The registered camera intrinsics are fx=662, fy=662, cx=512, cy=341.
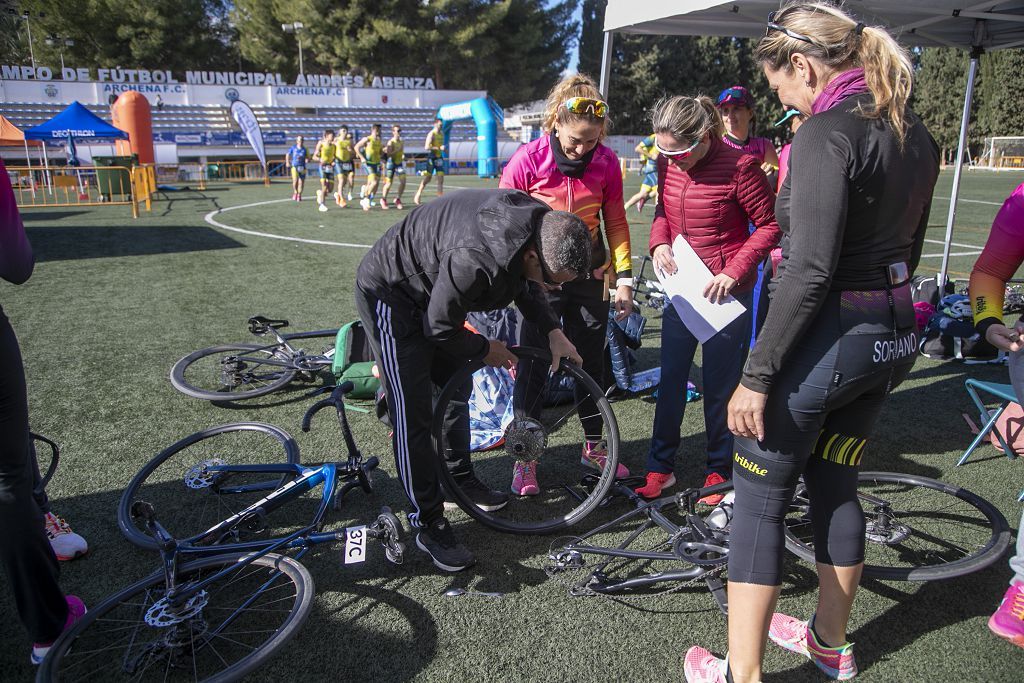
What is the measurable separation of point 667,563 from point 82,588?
2.49m

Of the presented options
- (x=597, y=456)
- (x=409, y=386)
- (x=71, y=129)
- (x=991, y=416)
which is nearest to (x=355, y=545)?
(x=409, y=386)

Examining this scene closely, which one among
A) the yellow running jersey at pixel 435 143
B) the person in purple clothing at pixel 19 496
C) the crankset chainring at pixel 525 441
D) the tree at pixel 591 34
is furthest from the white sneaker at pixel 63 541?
the tree at pixel 591 34

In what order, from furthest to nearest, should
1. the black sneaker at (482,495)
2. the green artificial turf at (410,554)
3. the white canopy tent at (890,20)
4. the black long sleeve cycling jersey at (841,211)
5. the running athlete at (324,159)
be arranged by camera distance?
the running athlete at (324,159) → the white canopy tent at (890,20) → the black sneaker at (482,495) → the green artificial turf at (410,554) → the black long sleeve cycling jersey at (841,211)

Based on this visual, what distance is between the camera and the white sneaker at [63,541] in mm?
2898

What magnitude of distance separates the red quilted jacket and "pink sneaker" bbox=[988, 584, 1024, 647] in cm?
164

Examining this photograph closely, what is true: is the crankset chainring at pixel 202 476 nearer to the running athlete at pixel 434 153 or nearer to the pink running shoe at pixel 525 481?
the pink running shoe at pixel 525 481

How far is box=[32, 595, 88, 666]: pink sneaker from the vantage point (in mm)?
2311

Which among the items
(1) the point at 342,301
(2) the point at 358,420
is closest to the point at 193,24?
(1) the point at 342,301

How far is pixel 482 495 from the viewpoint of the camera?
3430 millimetres

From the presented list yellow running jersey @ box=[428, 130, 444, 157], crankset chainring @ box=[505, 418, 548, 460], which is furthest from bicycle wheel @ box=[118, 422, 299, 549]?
yellow running jersey @ box=[428, 130, 444, 157]

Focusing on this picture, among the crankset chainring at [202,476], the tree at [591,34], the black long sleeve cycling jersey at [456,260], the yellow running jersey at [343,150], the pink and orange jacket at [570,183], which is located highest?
the tree at [591,34]

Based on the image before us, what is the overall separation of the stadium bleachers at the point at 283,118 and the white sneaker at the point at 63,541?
40095 mm

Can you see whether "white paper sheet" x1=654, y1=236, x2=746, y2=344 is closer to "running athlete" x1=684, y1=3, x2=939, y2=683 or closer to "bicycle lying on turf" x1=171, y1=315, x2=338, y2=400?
"running athlete" x1=684, y1=3, x2=939, y2=683

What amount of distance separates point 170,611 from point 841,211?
2.49 metres
